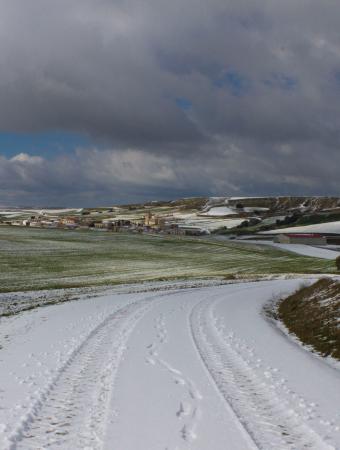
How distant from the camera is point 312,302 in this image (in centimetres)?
2553

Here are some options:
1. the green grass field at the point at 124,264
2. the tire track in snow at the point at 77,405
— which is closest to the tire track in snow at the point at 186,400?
the tire track in snow at the point at 77,405

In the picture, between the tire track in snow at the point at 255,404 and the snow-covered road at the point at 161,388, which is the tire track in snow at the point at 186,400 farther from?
the tire track in snow at the point at 255,404

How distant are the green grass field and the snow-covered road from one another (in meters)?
24.4

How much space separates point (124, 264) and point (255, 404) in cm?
5927

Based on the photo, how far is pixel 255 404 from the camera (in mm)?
9992

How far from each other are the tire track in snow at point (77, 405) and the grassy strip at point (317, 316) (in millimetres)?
8357

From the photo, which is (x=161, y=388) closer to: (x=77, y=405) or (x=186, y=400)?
(x=186, y=400)

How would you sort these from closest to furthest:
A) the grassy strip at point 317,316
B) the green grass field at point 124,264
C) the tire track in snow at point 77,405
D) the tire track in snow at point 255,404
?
1. the tire track in snow at point 77,405
2. the tire track in snow at point 255,404
3. the grassy strip at point 317,316
4. the green grass field at point 124,264

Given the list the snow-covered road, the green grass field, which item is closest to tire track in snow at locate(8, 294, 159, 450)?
the snow-covered road

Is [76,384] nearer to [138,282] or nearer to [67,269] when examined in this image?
[138,282]

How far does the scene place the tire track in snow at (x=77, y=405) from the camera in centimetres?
785

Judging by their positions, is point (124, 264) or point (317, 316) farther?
point (124, 264)

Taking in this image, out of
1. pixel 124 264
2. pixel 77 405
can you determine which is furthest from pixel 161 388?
pixel 124 264

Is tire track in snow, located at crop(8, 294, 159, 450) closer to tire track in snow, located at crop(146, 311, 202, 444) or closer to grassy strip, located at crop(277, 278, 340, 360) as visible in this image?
tire track in snow, located at crop(146, 311, 202, 444)
